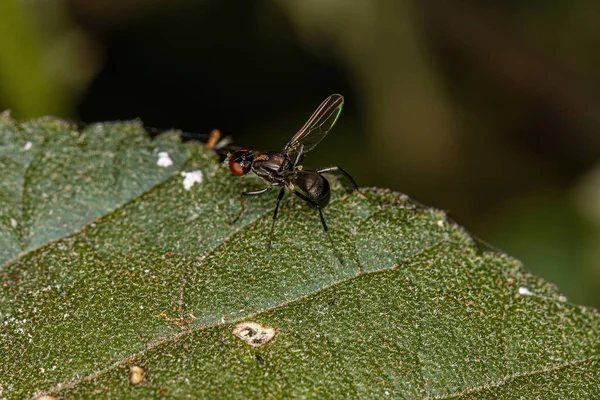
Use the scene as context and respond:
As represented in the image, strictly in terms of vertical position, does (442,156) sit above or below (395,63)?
below

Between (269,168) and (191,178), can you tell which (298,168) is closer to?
(269,168)

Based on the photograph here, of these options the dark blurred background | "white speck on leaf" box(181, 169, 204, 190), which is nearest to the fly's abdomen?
"white speck on leaf" box(181, 169, 204, 190)

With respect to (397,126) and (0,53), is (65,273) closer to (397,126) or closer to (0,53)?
(0,53)

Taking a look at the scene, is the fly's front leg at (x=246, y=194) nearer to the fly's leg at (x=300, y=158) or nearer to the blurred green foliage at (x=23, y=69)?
the fly's leg at (x=300, y=158)

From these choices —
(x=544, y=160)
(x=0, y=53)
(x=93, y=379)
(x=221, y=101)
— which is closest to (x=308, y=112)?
(x=221, y=101)

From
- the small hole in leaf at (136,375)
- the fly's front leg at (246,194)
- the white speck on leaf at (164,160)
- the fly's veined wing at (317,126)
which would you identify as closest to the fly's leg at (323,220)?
the fly's front leg at (246,194)

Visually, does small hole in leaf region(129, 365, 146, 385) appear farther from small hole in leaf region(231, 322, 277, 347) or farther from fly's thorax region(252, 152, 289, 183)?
fly's thorax region(252, 152, 289, 183)
